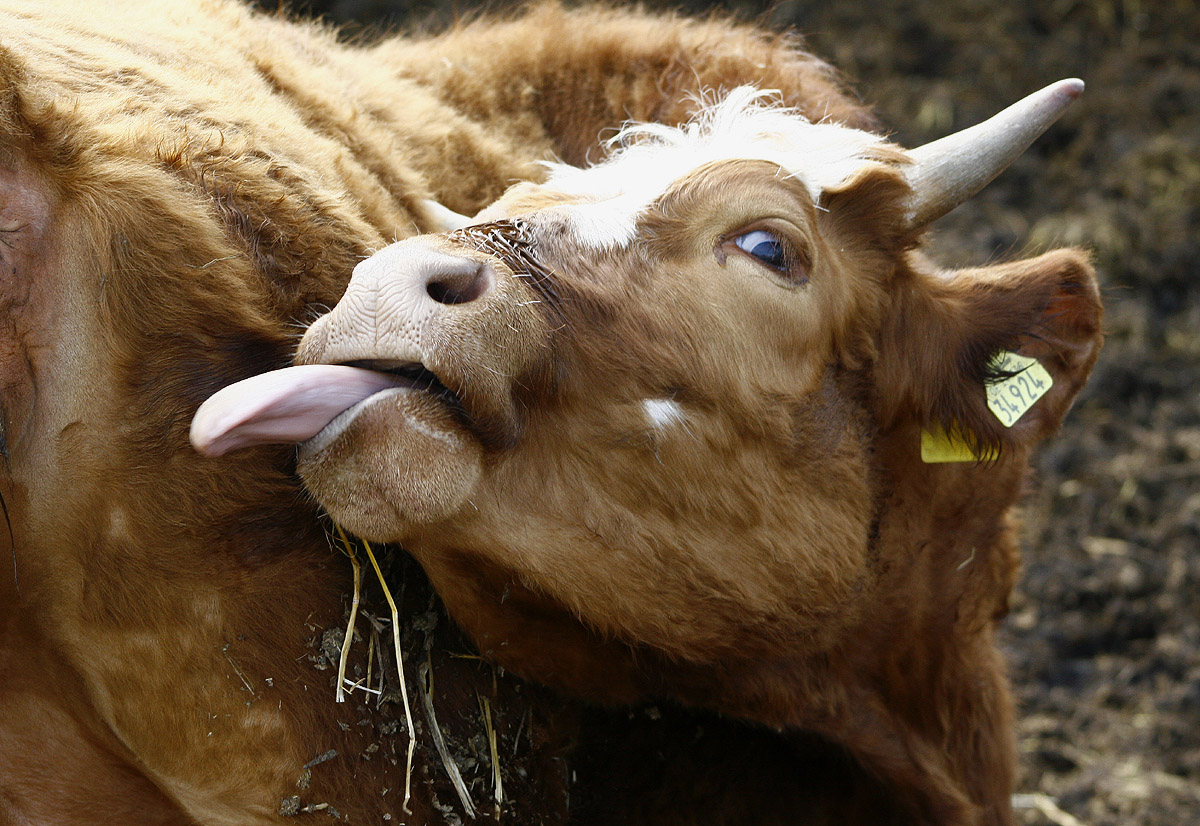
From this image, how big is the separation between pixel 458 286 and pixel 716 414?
685mm

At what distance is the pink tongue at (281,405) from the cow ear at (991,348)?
1.43 m

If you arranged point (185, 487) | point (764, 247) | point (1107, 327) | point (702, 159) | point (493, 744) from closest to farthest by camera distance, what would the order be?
point (185, 487) < point (764, 247) < point (493, 744) < point (702, 159) < point (1107, 327)

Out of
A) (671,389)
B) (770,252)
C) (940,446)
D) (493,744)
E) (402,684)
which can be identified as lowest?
(493,744)

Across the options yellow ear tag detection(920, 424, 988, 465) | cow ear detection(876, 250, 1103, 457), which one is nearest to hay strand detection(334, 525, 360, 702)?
cow ear detection(876, 250, 1103, 457)

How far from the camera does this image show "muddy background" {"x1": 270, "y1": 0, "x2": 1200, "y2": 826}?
17.3 feet

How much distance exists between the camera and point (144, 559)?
2.50 m

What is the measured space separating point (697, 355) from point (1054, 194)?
19.8ft

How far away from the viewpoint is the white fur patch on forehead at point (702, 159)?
2.70 meters

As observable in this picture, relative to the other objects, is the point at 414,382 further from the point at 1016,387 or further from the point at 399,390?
the point at 1016,387

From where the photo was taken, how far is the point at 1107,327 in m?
6.91

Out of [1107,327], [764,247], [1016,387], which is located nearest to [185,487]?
[764,247]

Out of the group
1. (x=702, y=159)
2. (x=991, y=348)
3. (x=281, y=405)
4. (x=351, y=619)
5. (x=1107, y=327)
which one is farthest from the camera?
(x=1107, y=327)

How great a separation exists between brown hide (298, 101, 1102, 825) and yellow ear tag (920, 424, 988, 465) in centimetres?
3

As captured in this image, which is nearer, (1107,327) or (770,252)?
(770,252)
